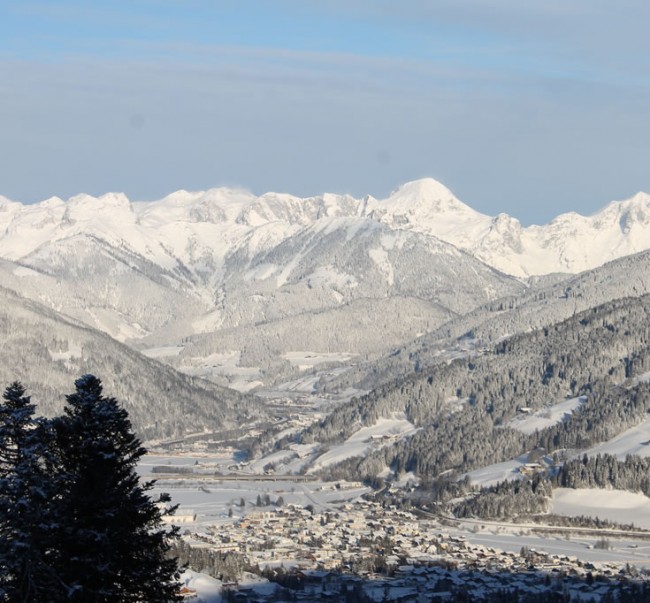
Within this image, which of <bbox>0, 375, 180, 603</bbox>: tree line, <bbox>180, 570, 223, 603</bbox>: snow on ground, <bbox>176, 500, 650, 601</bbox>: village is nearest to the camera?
<bbox>0, 375, 180, 603</bbox>: tree line

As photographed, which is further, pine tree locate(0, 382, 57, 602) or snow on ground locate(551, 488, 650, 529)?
snow on ground locate(551, 488, 650, 529)

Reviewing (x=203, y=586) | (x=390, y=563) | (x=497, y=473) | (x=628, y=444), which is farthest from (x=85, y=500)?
(x=628, y=444)

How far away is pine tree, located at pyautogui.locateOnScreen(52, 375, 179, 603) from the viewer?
1624 inches

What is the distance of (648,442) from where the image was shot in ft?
618

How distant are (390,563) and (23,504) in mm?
100713

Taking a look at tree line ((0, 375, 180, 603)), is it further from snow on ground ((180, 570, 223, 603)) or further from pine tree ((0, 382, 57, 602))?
snow on ground ((180, 570, 223, 603))

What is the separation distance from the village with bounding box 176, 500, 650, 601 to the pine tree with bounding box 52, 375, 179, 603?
7018 cm

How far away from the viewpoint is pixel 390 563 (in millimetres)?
135000

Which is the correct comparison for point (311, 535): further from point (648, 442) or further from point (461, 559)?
point (648, 442)

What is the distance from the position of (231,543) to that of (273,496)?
50.6 metres

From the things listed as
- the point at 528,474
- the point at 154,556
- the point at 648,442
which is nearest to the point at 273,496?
the point at 528,474

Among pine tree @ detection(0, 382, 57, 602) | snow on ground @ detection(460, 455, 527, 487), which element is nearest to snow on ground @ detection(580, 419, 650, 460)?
snow on ground @ detection(460, 455, 527, 487)

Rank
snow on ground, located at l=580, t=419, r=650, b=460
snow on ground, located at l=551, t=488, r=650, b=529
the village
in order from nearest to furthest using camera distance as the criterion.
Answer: the village → snow on ground, located at l=551, t=488, r=650, b=529 → snow on ground, located at l=580, t=419, r=650, b=460

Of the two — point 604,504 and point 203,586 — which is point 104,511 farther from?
point 604,504
